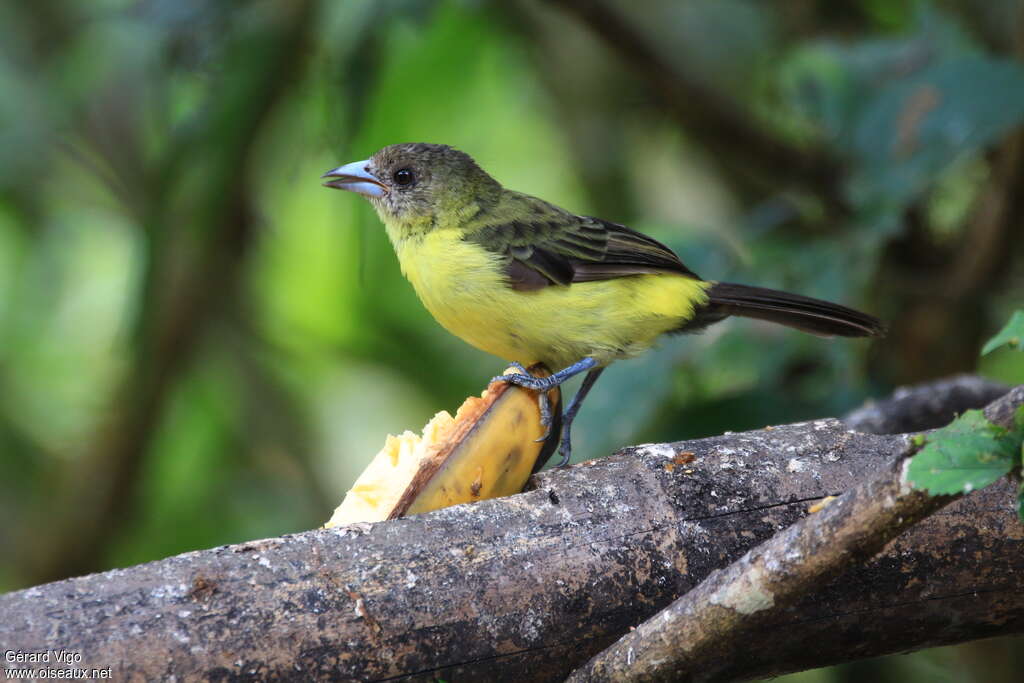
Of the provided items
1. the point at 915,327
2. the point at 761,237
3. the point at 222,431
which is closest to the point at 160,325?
the point at 222,431

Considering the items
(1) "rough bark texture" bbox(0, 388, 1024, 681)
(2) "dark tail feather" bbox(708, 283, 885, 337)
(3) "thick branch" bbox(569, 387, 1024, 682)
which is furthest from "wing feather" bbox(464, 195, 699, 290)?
(3) "thick branch" bbox(569, 387, 1024, 682)

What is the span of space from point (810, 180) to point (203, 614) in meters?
3.78

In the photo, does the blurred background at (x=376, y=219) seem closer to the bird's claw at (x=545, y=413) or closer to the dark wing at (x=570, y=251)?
the dark wing at (x=570, y=251)

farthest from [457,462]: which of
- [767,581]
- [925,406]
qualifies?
[925,406]

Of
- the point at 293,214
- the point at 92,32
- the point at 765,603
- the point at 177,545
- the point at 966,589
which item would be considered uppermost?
the point at 293,214

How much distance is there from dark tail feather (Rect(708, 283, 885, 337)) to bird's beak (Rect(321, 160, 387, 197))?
4.05ft

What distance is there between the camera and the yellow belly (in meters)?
3.62

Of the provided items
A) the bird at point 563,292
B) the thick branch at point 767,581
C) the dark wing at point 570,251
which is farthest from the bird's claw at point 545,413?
the thick branch at point 767,581

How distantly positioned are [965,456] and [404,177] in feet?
9.20

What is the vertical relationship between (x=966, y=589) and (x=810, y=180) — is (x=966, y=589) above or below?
below

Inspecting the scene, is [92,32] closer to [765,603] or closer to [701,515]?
[701,515]

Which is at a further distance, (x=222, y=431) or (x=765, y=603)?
(x=222, y=431)

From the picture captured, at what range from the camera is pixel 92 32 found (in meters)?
5.32

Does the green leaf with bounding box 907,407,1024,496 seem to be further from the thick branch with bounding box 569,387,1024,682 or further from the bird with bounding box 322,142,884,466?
the bird with bounding box 322,142,884,466
